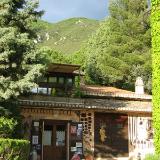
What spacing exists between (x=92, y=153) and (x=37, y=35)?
8317mm

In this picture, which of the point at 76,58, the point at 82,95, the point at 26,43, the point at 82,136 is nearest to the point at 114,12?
the point at 76,58

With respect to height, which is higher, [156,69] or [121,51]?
[121,51]

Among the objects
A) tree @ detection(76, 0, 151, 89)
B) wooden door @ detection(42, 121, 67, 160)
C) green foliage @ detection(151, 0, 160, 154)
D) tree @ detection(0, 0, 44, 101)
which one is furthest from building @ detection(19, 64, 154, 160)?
tree @ detection(76, 0, 151, 89)

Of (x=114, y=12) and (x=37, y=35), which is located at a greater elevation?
(x=114, y=12)

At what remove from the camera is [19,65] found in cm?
2002

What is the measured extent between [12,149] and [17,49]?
515cm

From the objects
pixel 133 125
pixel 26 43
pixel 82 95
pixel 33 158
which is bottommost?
pixel 33 158

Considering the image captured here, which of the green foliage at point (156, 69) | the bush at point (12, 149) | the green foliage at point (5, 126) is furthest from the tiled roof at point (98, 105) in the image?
the bush at point (12, 149)

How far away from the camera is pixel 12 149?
1684 centimetres

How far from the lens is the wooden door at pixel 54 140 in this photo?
25.4 metres

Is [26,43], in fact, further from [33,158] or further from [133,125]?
[133,125]

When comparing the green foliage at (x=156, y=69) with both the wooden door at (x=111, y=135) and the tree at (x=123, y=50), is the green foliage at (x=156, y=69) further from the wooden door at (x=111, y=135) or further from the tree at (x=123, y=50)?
the tree at (x=123, y=50)

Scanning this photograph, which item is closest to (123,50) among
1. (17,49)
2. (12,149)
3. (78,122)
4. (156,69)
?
(78,122)

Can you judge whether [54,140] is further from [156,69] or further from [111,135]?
[156,69]
